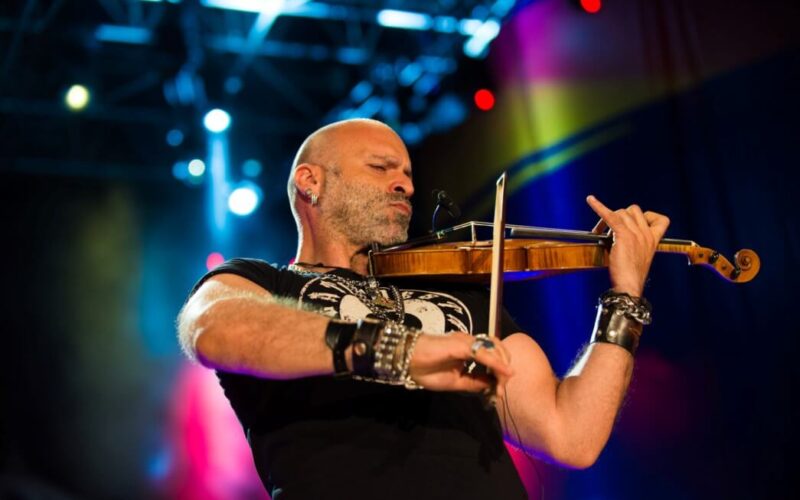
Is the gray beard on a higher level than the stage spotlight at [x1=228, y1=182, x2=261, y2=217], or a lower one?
lower

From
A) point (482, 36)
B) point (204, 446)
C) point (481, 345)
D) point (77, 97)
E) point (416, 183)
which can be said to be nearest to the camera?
point (481, 345)

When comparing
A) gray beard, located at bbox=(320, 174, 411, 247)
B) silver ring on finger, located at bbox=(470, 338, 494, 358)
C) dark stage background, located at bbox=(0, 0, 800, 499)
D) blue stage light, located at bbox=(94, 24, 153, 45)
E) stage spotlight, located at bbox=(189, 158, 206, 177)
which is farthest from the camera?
stage spotlight, located at bbox=(189, 158, 206, 177)

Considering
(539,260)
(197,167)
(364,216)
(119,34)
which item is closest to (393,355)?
(539,260)

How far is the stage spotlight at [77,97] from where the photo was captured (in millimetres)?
7102

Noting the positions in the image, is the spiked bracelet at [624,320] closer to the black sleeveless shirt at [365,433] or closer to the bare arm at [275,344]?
the black sleeveless shirt at [365,433]

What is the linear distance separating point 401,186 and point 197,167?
5.66 m

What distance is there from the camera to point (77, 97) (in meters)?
7.13

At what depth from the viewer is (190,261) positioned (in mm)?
→ 8758

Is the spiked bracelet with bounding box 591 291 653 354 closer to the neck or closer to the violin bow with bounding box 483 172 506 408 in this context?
the violin bow with bounding box 483 172 506 408

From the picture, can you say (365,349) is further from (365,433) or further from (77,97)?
(77,97)

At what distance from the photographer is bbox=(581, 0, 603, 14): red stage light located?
4.13 m

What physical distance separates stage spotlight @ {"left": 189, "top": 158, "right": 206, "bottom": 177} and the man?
5565 mm

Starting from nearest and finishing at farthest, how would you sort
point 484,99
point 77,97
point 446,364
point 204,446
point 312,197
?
point 446,364
point 312,197
point 484,99
point 77,97
point 204,446

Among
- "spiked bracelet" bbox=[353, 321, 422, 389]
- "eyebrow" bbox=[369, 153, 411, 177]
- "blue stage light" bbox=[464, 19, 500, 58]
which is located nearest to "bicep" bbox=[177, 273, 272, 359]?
"spiked bracelet" bbox=[353, 321, 422, 389]
